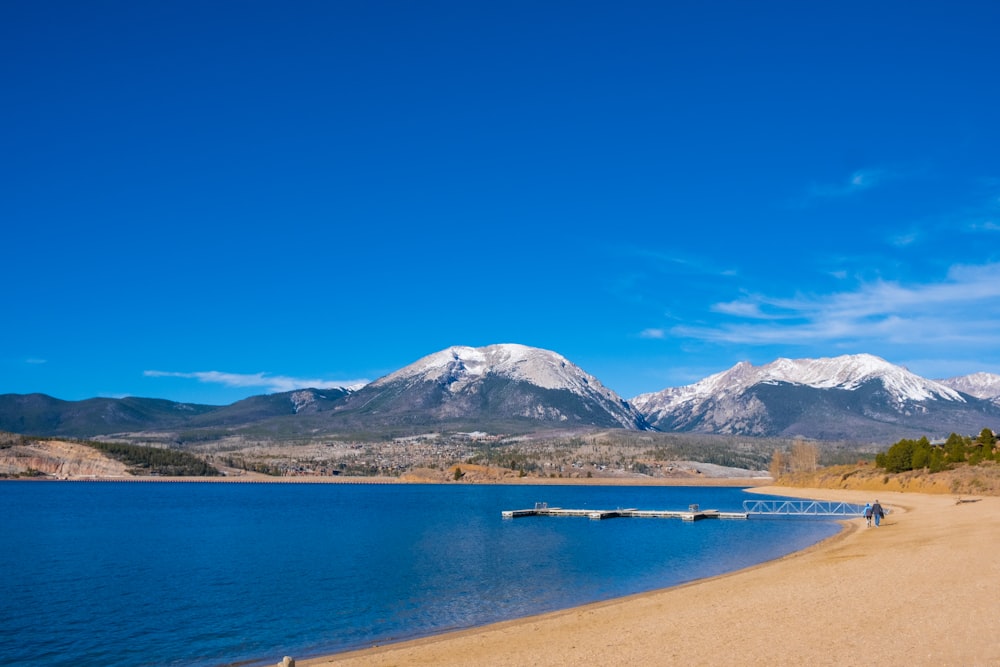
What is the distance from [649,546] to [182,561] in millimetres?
38882

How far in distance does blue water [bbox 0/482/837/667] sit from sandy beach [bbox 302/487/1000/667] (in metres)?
4.96

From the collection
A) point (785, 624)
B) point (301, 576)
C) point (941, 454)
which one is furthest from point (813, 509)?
point (785, 624)

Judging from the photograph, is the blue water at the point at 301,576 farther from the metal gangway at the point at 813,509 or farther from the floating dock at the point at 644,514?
the floating dock at the point at 644,514

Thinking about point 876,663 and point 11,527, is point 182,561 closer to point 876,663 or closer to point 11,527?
point 11,527

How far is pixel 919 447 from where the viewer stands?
122 meters

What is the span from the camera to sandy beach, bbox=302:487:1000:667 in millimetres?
22516

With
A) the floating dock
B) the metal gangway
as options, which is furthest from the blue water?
the floating dock

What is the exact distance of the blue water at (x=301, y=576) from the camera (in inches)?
1316

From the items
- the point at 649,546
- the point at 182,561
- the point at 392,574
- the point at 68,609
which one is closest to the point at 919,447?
the point at 649,546

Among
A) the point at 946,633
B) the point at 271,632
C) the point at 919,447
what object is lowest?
the point at 271,632

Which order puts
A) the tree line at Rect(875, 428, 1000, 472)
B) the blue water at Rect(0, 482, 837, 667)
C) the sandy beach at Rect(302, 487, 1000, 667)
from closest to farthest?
the sandy beach at Rect(302, 487, 1000, 667), the blue water at Rect(0, 482, 837, 667), the tree line at Rect(875, 428, 1000, 472)

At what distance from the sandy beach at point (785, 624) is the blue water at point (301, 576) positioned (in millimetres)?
4964

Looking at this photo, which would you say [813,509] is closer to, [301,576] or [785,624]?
[301,576]

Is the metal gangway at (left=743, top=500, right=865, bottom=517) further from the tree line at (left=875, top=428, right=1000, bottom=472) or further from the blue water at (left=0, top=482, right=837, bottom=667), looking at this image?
the tree line at (left=875, top=428, right=1000, bottom=472)
